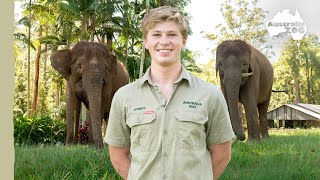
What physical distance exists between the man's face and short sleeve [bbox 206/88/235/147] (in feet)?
0.97

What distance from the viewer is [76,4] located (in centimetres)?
2820

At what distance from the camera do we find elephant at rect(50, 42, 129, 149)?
9.47 meters

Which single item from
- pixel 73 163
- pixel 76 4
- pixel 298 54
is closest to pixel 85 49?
pixel 73 163

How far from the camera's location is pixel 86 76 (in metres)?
9.66

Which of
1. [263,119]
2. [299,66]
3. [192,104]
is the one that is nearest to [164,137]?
[192,104]

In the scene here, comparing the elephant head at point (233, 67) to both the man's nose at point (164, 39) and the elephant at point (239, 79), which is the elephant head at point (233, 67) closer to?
the elephant at point (239, 79)

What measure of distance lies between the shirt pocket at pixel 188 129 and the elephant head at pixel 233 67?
7.54 m

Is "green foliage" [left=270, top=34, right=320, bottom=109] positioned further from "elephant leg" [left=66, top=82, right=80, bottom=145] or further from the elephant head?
"elephant leg" [left=66, top=82, right=80, bottom=145]

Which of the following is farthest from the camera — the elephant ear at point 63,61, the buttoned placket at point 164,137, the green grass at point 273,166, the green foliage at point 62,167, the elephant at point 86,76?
the elephant ear at point 63,61

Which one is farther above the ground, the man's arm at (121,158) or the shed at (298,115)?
the man's arm at (121,158)

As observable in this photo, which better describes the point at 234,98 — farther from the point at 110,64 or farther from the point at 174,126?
the point at 174,126

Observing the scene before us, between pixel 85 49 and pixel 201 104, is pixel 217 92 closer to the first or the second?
pixel 201 104

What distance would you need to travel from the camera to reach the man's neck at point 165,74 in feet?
8.79

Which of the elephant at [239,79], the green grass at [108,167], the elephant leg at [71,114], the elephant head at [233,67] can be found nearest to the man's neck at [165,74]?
the green grass at [108,167]
